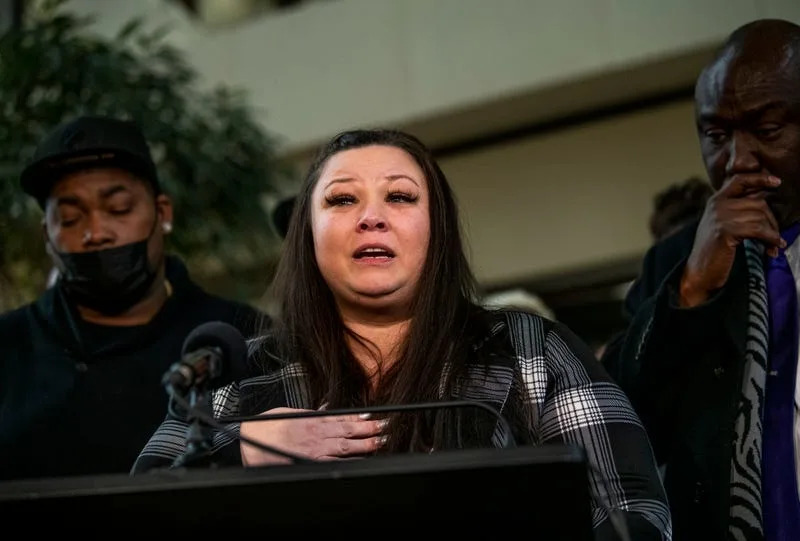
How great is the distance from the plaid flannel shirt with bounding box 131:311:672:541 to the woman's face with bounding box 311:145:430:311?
0.16 meters

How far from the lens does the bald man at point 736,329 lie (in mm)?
2152

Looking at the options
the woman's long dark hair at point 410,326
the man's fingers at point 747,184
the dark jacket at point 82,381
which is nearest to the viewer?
the woman's long dark hair at point 410,326

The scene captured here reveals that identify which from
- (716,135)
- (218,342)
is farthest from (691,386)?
(218,342)

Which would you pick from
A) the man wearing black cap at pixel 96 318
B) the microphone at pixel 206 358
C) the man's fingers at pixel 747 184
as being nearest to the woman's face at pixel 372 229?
the microphone at pixel 206 358

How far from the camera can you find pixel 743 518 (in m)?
2.11

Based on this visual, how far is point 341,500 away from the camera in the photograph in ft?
Answer: 4.30

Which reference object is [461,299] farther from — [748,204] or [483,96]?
[483,96]

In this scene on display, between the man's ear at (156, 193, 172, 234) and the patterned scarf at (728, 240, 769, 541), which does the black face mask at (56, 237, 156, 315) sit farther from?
the patterned scarf at (728, 240, 769, 541)

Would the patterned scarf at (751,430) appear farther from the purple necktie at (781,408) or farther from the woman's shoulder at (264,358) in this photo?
the woman's shoulder at (264,358)

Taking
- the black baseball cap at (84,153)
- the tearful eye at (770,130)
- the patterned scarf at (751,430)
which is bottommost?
the patterned scarf at (751,430)

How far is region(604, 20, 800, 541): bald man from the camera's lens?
2.15 metres

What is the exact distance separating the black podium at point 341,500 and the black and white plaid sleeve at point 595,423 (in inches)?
14.5

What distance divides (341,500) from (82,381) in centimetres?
161

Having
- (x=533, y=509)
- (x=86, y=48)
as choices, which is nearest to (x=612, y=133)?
(x=86, y=48)
